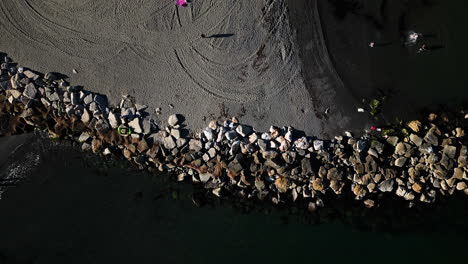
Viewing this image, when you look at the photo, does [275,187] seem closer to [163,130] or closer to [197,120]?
[197,120]

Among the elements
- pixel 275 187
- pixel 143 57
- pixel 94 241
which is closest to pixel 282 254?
pixel 275 187

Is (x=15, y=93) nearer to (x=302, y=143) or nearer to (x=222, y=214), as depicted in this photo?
(x=222, y=214)

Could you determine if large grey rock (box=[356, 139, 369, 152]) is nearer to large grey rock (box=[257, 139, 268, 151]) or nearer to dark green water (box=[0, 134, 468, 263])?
dark green water (box=[0, 134, 468, 263])

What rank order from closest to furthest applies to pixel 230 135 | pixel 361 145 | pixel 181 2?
pixel 181 2 → pixel 230 135 → pixel 361 145

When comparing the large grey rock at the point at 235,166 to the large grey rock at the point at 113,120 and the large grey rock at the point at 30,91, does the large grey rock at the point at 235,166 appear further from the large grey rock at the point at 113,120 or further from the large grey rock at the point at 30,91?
the large grey rock at the point at 30,91

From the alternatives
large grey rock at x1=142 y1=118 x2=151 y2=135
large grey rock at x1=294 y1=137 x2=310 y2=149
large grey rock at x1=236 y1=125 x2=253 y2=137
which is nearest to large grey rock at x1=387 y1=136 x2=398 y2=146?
large grey rock at x1=294 y1=137 x2=310 y2=149

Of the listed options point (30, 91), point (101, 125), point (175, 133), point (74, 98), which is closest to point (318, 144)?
point (175, 133)
